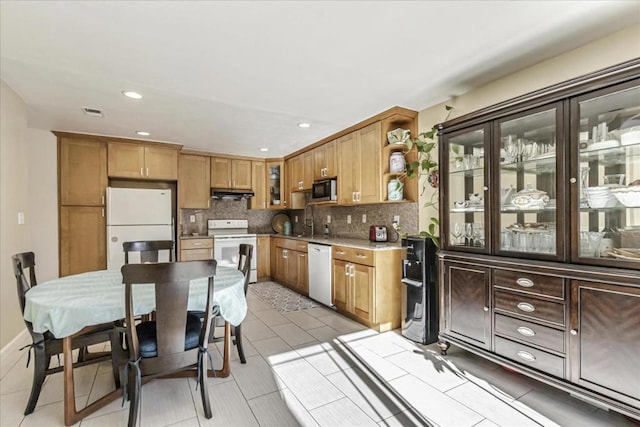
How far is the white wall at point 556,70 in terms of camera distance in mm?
1933

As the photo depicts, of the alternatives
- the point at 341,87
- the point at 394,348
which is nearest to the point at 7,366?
the point at 394,348

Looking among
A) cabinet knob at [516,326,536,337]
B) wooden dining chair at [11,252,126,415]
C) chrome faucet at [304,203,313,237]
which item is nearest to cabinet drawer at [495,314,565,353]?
cabinet knob at [516,326,536,337]

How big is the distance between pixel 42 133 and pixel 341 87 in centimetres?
411

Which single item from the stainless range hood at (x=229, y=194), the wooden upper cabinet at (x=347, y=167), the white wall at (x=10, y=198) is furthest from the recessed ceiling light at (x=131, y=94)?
the stainless range hood at (x=229, y=194)

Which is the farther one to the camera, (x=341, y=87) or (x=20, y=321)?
(x=20, y=321)

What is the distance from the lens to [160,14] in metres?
1.74

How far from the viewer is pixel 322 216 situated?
210 inches

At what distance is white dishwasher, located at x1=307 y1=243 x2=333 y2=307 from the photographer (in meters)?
3.91

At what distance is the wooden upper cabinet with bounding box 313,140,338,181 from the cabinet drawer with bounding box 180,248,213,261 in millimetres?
2209

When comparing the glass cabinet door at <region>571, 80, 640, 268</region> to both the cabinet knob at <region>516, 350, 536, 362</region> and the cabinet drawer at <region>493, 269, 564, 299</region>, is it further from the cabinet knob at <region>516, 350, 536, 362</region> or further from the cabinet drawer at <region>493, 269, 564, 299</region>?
the cabinet knob at <region>516, 350, 536, 362</region>

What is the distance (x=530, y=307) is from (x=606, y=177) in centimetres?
95

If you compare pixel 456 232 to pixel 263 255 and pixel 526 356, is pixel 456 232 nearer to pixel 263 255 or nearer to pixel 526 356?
pixel 526 356

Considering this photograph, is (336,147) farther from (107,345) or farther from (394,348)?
(107,345)

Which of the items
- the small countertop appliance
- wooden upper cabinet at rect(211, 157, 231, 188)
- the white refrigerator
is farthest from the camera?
wooden upper cabinet at rect(211, 157, 231, 188)
